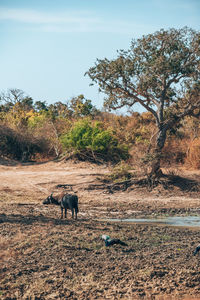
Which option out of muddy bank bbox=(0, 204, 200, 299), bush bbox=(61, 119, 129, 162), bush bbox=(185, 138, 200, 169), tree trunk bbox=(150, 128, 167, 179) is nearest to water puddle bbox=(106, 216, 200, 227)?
muddy bank bbox=(0, 204, 200, 299)

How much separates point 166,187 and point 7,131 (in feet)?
34.4

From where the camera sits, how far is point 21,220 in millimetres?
12352

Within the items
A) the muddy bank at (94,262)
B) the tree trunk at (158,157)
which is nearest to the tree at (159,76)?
the tree trunk at (158,157)

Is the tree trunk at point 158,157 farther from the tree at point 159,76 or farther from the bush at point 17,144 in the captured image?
the bush at point 17,144

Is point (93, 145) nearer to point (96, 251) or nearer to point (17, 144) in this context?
point (17, 144)

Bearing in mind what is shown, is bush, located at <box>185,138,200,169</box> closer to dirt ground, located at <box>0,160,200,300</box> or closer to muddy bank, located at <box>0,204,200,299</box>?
dirt ground, located at <box>0,160,200,300</box>

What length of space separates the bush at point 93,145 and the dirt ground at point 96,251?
4.79 m

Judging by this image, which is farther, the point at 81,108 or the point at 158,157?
the point at 81,108

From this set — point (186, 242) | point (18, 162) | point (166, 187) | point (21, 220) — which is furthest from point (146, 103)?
point (186, 242)

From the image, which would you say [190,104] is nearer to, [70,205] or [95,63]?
[95,63]

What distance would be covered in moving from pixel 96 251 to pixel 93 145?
1364cm

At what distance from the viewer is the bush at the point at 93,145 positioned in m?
22.5

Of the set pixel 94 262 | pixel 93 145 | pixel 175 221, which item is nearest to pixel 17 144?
pixel 93 145

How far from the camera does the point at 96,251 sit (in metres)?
8.98
